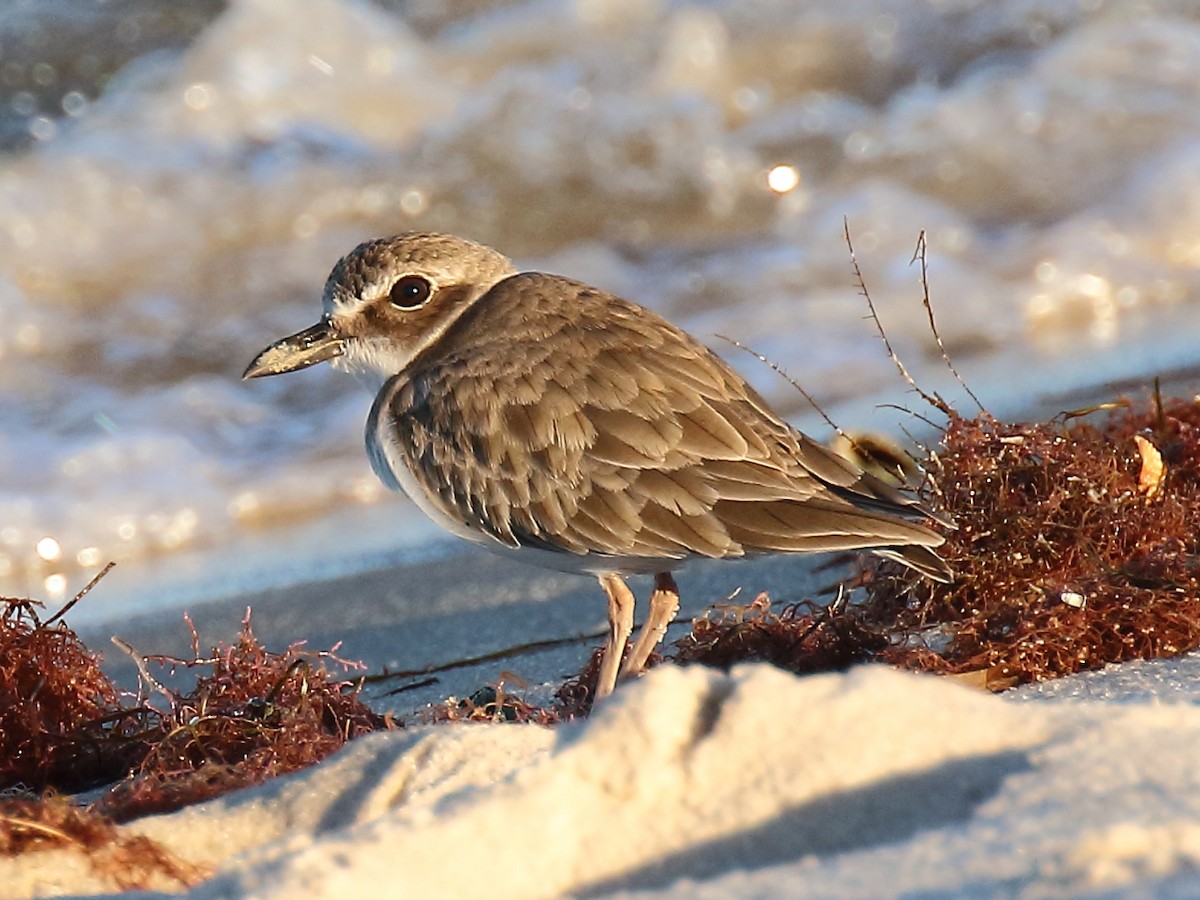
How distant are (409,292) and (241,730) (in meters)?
1.62

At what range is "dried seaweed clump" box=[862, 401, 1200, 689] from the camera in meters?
3.75

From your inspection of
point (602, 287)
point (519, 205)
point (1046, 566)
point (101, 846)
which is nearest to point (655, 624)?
point (1046, 566)

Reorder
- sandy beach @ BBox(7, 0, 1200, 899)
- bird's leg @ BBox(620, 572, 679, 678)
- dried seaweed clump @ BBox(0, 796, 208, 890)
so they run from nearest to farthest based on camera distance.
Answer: sandy beach @ BBox(7, 0, 1200, 899) → dried seaweed clump @ BBox(0, 796, 208, 890) → bird's leg @ BBox(620, 572, 679, 678)

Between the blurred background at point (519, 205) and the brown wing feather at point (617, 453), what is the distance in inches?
93.4

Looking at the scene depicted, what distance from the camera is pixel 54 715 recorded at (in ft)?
12.8

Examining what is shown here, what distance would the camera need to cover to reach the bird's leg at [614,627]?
4152 mm

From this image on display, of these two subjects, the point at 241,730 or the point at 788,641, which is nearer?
the point at 241,730

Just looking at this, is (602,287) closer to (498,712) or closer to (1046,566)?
(1046,566)

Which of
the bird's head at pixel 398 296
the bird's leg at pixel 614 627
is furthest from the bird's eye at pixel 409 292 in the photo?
the bird's leg at pixel 614 627

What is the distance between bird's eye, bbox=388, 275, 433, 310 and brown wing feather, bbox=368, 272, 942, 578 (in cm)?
44

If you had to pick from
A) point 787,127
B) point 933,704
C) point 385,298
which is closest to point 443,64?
point 787,127

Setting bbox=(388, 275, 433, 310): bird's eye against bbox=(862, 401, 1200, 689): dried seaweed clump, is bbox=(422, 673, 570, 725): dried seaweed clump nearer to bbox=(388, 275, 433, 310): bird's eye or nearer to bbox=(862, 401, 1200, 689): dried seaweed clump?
bbox=(862, 401, 1200, 689): dried seaweed clump

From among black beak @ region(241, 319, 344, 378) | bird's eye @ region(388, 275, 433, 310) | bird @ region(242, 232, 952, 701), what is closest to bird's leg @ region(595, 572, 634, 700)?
bird @ region(242, 232, 952, 701)

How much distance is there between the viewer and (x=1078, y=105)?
10914 millimetres
